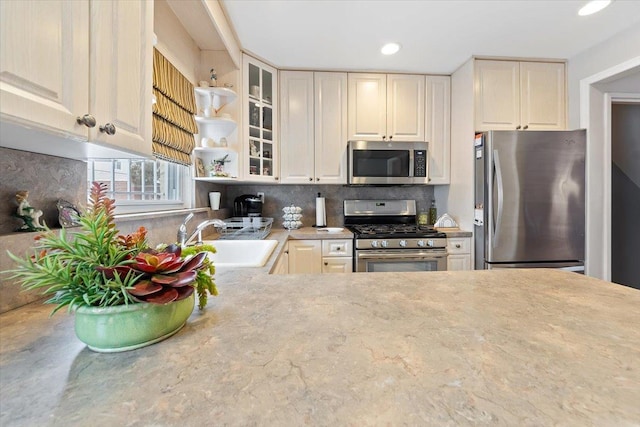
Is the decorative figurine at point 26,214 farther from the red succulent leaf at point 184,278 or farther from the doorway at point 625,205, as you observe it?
the doorway at point 625,205

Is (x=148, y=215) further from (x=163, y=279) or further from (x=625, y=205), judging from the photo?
(x=625, y=205)

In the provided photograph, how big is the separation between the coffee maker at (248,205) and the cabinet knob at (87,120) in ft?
6.82

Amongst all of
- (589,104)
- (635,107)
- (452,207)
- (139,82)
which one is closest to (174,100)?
(139,82)

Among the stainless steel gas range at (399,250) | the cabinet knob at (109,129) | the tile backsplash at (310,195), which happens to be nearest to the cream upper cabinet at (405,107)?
the tile backsplash at (310,195)

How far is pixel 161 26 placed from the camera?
161 centimetres

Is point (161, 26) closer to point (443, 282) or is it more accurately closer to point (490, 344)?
point (443, 282)

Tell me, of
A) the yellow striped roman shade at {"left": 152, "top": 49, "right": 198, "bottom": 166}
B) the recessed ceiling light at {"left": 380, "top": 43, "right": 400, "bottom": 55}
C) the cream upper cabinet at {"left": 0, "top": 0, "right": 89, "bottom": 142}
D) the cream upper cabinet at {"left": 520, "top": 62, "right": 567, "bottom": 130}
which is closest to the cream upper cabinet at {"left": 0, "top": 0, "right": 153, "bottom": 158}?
the cream upper cabinet at {"left": 0, "top": 0, "right": 89, "bottom": 142}

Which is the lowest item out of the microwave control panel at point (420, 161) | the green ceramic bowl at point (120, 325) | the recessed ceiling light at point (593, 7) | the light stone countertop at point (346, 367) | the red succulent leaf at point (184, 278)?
the light stone countertop at point (346, 367)

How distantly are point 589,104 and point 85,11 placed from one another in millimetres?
3358

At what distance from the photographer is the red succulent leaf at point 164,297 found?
54 centimetres

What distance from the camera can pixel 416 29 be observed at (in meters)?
2.08

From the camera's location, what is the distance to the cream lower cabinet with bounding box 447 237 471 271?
2.55 m

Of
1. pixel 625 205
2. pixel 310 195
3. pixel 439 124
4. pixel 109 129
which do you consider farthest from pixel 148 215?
pixel 625 205

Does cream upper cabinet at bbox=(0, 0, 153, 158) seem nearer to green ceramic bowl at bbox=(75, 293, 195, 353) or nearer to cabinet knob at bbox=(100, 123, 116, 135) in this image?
cabinet knob at bbox=(100, 123, 116, 135)
